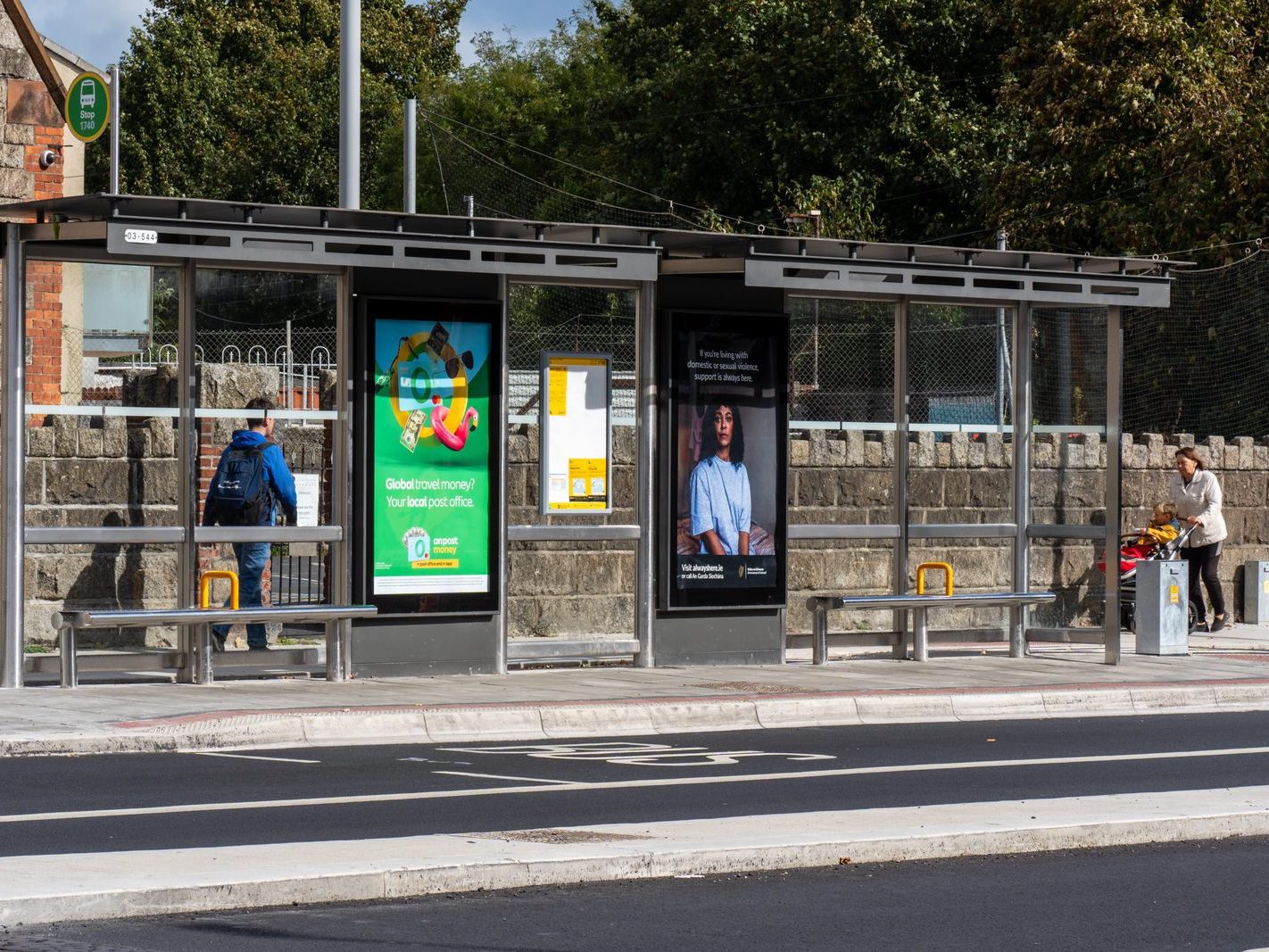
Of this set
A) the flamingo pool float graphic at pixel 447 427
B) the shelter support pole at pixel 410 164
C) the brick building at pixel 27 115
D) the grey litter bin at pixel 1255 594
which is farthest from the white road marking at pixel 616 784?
the shelter support pole at pixel 410 164

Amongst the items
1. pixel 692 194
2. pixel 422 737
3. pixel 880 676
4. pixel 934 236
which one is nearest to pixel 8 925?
pixel 422 737

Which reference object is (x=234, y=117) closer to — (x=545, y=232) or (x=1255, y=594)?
(x=1255, y=594)

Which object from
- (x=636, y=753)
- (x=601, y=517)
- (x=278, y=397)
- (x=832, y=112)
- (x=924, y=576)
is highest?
(x=832, y=112)

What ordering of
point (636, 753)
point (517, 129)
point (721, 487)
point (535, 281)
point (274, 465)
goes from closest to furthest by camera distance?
point (636, 753) < point (274, 465) < point (535, 281) < point (721, 487) < point (517, 129)

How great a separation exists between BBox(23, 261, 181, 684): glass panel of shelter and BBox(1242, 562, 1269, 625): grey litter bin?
1206 cm

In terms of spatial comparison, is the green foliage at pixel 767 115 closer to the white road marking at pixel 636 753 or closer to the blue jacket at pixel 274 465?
the blue jacket at pixel 274 465

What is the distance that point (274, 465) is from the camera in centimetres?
1356

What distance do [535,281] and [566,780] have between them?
5438 mm

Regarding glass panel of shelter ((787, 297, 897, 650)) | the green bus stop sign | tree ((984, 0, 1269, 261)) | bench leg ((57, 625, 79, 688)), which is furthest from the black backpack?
tree ((984, 0, 1269, 261))

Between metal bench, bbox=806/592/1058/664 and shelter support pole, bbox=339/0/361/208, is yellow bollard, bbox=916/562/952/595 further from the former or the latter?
shelter support pole, bbox=339/0/361/208

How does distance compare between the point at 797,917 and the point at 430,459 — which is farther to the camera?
the point at 430,459

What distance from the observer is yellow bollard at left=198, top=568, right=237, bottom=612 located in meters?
13.1

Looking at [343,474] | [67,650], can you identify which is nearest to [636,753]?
[343,474]

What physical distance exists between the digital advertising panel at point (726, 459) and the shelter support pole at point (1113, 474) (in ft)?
A: 9.26
